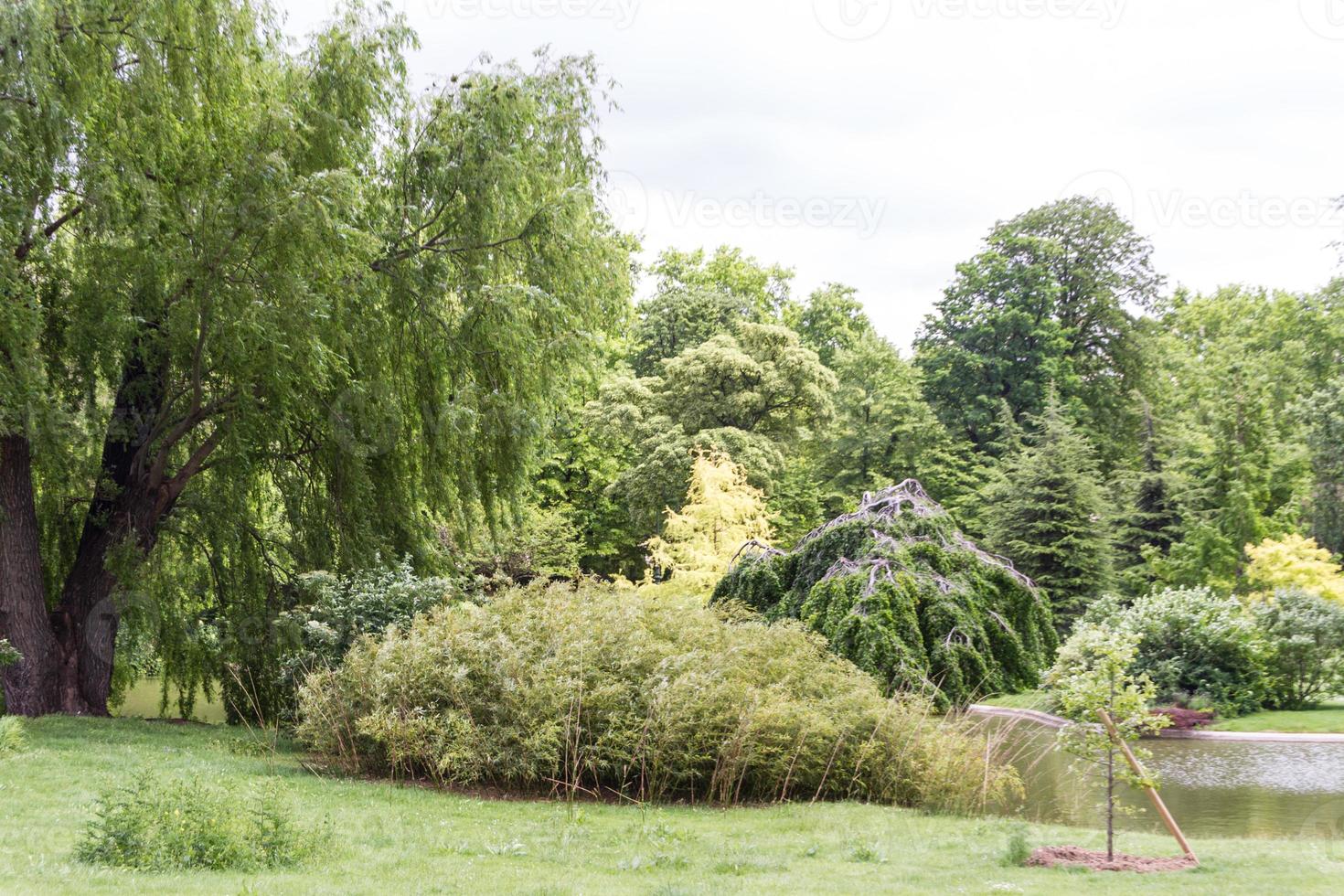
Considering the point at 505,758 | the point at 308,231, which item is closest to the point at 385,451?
the point at 308,231

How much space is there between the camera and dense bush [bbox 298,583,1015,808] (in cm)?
929

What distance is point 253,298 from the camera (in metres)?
11.4

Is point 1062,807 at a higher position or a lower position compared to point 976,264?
lower

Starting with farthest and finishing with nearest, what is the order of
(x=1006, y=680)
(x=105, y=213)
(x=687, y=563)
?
(x=687, y=563), (x=1006, y=680), (x=105, y=213)

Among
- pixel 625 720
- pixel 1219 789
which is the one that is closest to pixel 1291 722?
pixel 1219 789

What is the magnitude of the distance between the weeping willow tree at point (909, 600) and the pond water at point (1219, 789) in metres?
1.12

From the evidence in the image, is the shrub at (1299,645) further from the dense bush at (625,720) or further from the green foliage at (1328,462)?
the green foliage at (1328,462)

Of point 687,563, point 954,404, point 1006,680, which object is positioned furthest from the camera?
point 954,404

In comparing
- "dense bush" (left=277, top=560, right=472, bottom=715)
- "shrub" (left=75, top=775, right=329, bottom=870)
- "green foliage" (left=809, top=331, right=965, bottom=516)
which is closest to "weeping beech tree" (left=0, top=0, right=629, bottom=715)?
"dense bush" (left=277, top=560, right=472, bottom=715)

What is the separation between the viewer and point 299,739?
10.7 m

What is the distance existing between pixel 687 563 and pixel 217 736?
1288 centimetres

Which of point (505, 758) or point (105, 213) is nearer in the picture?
point (505, 758)

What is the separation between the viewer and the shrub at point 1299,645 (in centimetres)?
1495

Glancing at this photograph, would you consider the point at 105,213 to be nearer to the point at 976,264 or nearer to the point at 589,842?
the point at 589,842
